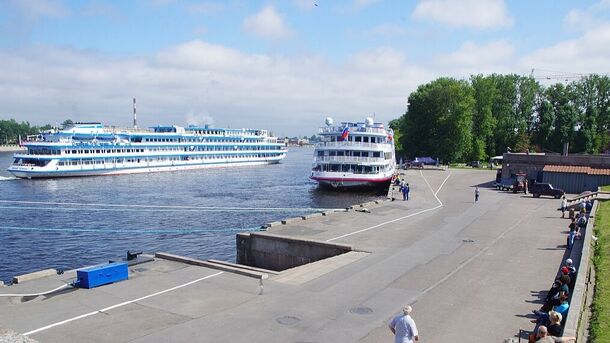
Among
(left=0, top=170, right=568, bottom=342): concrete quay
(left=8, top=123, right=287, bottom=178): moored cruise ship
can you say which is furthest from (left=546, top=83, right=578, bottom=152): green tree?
(left=0, top=170, right=568, bottom=342): concrete quay

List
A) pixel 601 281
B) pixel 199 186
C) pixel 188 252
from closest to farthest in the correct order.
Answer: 1. pixel 601 281
2. pixel 188 252
3. pixel 199 186

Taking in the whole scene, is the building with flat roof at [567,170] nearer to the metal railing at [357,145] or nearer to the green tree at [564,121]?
the metal railing at [357,145]

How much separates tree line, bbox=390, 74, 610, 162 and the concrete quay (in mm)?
74723

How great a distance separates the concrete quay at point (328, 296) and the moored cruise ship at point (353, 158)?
34508 millimetres

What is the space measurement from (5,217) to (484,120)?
89.7 meters

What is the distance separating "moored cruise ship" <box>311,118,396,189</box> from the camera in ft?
197

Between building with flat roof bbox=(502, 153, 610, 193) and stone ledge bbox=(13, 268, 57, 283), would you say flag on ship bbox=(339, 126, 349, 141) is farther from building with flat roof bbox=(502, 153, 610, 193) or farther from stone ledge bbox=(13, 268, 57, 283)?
stone ledge bbox=(13, 268, 57, 283)

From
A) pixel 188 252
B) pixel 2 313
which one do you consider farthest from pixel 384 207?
pixel 2 313

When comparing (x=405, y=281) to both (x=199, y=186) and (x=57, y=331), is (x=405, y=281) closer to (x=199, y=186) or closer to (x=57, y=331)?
(x=57, y=331)

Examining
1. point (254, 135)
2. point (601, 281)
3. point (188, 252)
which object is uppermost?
point (254, 135)

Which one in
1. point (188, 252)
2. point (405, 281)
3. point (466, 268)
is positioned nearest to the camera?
point (405, 281)

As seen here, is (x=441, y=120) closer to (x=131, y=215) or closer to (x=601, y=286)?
(x=131, y=215)

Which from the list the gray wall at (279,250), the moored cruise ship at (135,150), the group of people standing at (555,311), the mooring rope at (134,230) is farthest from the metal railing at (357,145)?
the moored cruise ship at (135,150)

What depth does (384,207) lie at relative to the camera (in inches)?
1435
